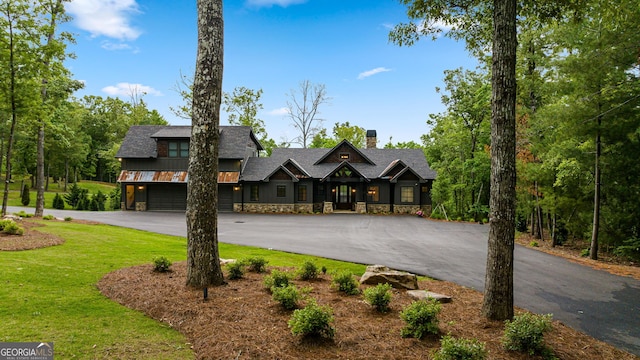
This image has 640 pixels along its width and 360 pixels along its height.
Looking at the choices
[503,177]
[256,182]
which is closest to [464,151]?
[256,182]

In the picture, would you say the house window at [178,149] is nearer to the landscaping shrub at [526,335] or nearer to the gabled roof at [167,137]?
the gabled roof at [167,137]

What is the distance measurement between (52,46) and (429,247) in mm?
15074

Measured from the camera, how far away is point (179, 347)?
3789 mm

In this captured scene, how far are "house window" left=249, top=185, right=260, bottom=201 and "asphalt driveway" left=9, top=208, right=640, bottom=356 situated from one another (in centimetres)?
1139

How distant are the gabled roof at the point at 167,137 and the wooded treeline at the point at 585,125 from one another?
19022mm

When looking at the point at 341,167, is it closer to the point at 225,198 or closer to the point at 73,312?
the point at 225,198

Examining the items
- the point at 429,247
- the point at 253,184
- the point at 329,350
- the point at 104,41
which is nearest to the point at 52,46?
the point at 104,41

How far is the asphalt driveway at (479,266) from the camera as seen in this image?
579 centimetres

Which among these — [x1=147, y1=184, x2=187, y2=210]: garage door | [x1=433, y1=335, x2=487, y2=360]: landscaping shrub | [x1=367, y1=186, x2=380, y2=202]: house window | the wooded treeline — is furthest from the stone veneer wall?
[x1=433, y1=335, x2=487, y2=360]: landscaping shrub

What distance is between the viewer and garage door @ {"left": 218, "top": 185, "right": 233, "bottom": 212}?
27000 mm

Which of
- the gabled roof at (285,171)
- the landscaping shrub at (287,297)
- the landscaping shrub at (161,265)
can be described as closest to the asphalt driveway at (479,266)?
the landscaping shrub at (287,297)

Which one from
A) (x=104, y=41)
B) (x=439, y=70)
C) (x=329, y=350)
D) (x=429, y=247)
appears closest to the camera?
(x=329, y=350)

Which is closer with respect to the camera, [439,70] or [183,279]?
[183,279]

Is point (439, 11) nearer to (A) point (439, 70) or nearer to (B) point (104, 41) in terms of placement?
(A) point (439, 70)
